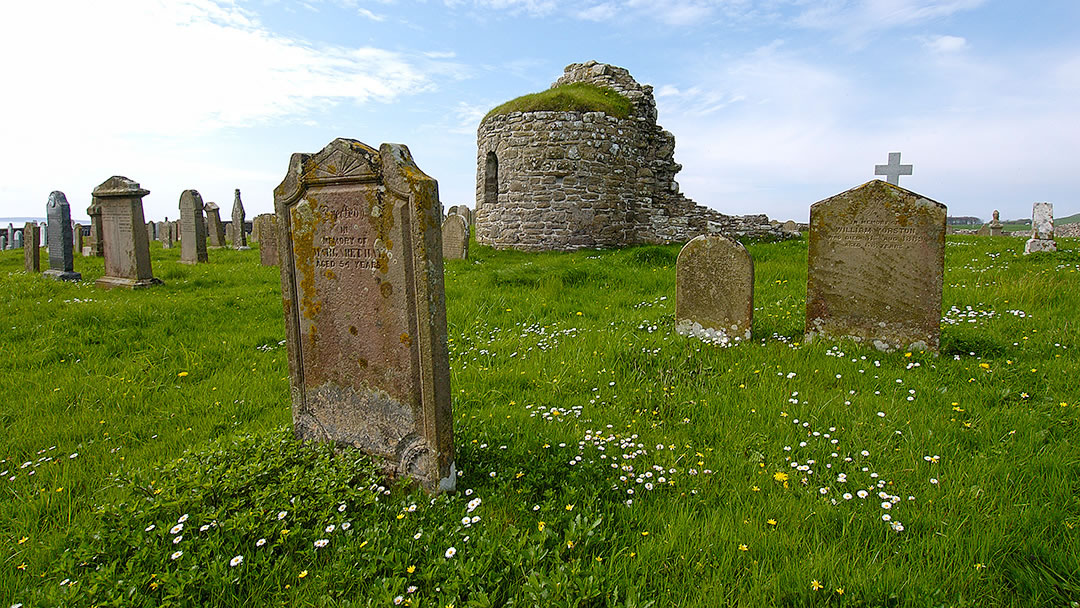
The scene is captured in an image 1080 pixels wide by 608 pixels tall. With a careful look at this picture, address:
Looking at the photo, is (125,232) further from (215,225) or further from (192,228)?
(215,225)

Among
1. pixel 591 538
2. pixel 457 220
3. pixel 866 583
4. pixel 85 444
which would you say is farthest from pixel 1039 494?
pixel 457 220

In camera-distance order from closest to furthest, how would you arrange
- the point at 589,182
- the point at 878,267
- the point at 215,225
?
the point at 878,267 → the point at 589,182 → the point at 215,225

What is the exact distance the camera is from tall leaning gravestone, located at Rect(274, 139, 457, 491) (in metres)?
3.04

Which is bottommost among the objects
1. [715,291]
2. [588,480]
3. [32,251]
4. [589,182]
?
[588,480]

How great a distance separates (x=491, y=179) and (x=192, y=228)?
8140 millimetres

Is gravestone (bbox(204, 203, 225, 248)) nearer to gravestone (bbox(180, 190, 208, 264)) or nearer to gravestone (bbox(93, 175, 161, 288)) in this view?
gravestone (bbox(180, 190, 208, 264))

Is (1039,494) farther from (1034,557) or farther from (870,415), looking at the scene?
(870,415)

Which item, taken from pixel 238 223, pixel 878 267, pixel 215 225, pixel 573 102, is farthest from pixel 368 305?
pixel 215 225

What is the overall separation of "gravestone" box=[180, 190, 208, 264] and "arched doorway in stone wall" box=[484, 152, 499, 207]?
300 inches

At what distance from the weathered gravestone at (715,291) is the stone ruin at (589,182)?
9.87m

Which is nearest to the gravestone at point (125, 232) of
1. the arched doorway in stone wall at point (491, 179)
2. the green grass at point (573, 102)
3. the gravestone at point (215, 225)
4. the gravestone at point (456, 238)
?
the gravestone at point (456, 238)

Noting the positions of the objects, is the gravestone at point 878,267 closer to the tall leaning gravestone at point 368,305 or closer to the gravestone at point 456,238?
the tall leaning gravestone at point 368,305

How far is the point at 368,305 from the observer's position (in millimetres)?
3252

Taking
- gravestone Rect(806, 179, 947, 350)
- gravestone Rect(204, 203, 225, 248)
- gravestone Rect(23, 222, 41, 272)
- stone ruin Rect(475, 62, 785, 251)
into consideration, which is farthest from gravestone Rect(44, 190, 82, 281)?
gravestone Rect(806, 179, 947, 350)
